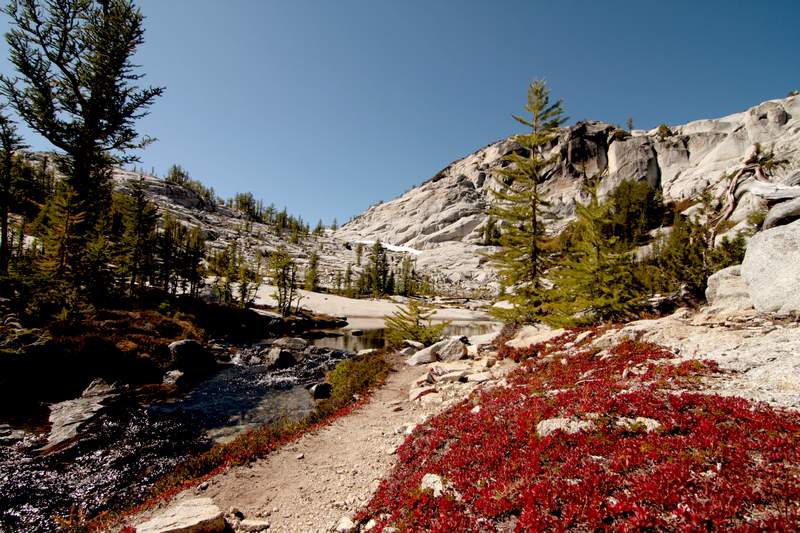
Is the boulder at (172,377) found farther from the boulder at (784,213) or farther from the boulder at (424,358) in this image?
the boulder at (784,213)

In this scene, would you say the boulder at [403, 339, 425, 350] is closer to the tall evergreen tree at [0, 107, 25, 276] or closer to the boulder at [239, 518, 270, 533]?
the boulder at [239, 518, 270, 533]

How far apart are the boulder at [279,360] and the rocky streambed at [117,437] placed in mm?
3881

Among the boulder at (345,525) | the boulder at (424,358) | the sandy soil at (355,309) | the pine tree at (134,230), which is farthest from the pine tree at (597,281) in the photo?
the sandy soil at (355,309)

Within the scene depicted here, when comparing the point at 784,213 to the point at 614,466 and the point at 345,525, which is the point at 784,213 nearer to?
the point at 614,466

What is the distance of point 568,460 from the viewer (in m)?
5.38

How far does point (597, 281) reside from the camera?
16.2 metres

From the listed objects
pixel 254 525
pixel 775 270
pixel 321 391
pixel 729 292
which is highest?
pixel 775 270

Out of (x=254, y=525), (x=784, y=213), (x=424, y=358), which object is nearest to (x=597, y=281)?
(x=784, y=213)

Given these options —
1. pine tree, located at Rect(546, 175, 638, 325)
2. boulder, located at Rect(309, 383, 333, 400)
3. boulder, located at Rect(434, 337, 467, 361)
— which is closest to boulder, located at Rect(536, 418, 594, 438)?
pine tree, located at Rect(546, 175, 638, 325)

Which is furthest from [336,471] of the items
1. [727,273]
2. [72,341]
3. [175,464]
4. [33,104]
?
[33,104]

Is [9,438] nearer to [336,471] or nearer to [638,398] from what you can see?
[336,471]

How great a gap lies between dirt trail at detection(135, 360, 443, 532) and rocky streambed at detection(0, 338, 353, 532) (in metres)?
3.99

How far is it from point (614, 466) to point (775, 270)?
38.4 ft

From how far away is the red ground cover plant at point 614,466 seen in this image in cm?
377
